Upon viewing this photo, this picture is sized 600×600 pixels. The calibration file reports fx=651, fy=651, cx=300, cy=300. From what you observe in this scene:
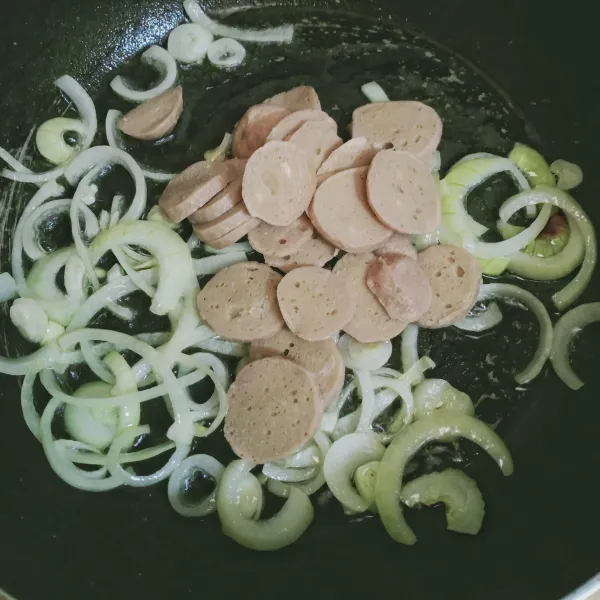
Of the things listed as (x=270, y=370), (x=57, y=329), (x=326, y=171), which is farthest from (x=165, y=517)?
(x=326, y=171)

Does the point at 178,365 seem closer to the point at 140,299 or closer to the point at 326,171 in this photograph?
the point at 140,299

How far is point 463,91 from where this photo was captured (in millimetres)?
2766

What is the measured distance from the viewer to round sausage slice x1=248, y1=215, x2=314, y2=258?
2318 millimetres

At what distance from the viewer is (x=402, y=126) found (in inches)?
99.8

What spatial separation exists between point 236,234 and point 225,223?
0.25ft

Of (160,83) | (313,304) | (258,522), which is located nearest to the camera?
(258,522)

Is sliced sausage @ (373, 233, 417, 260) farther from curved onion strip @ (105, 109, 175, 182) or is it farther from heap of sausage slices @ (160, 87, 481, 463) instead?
curved onion strip @ (105, 109, 175, 182)

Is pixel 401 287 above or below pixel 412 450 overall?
above

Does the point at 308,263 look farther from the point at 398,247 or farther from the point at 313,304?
the point at 398,247

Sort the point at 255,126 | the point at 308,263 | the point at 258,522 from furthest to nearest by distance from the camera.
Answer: the point at 255,126, the point at 308,263, the point at 258,522

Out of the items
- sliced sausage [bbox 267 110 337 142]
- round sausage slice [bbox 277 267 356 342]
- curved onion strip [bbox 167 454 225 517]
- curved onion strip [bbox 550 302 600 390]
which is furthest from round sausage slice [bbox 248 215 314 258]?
curved onion strip [bbox 550 302 600 390]

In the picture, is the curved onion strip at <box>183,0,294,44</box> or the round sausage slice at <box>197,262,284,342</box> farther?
the curved onion strip at <box>183,0,294,44</box>

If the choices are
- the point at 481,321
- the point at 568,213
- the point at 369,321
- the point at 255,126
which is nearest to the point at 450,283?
the point at 481,321

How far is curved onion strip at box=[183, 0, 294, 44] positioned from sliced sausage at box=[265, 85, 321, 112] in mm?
376
